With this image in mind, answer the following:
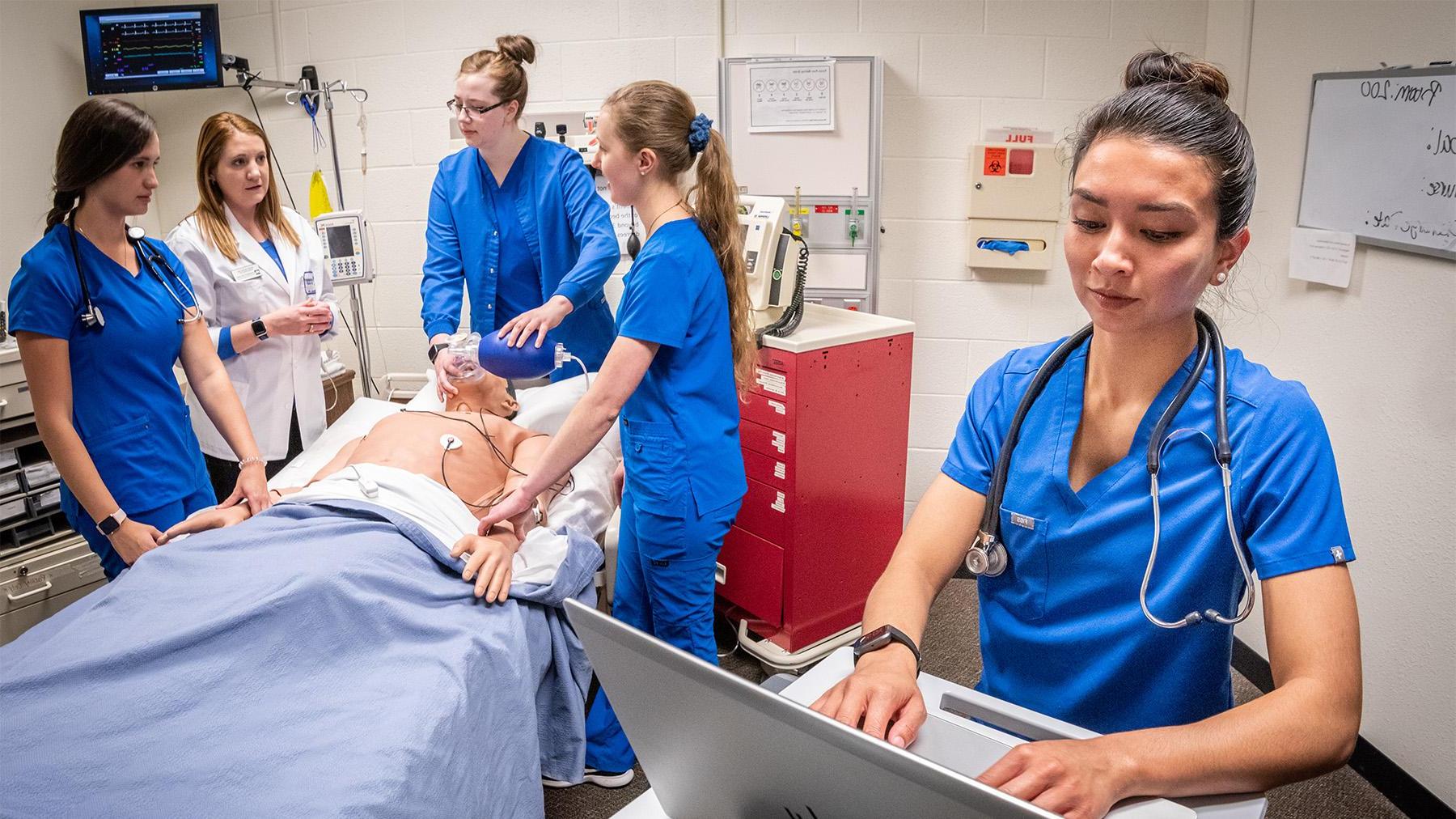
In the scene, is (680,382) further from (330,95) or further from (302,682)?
(330,95)

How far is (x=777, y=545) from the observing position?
2.75 metres

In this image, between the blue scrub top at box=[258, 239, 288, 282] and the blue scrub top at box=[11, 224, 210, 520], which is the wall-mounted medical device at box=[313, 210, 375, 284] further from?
the blue scrub top at box=[11, 224, 210, 520]

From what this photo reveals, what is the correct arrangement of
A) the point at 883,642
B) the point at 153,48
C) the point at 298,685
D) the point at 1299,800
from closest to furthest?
the point at 883,642
the point at 298,685
the point at 1299,800
the point at 153,48

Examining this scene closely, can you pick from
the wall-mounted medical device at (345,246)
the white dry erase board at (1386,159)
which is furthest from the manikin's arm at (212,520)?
the white dry erase board at (1386,159)

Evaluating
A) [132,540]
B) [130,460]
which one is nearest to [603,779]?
[132,540]

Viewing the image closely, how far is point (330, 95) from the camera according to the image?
363 cm

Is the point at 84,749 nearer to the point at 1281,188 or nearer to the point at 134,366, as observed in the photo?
the point at 134,366

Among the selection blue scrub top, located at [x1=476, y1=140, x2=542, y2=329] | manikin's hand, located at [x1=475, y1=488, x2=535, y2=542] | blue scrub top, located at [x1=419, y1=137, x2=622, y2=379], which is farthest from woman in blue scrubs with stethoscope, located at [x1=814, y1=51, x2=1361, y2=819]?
blue scrub top, located at [x1=476, y1=140, x2=542, y2=329]

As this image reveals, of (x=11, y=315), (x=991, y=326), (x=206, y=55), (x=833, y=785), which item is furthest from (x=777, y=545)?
(x=206, y=55)

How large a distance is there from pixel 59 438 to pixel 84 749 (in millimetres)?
848

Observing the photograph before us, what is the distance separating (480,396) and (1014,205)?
1.86 meters

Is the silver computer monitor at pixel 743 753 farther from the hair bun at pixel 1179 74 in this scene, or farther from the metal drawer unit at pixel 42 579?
the metal drawer unit at pixel 42 579

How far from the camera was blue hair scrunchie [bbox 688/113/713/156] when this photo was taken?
202 cm

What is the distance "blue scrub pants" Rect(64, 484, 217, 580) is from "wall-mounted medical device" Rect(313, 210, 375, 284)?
0.95m
